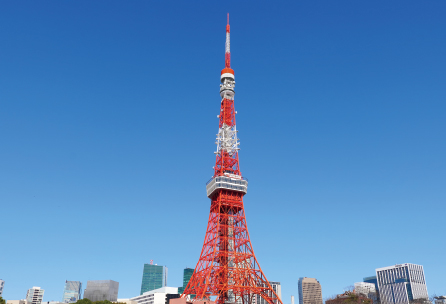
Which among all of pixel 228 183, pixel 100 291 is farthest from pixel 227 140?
pixel 100 291

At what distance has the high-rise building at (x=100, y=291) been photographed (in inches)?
4985

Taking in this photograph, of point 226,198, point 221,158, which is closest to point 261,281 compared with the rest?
point 226,198

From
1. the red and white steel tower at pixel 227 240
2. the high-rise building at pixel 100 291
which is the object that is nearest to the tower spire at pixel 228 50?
the red and white steel tower at pixel 227 240

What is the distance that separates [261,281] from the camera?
276 feet

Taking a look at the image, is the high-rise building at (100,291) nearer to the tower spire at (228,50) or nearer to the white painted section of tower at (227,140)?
the white painted section of tower at (227,140)

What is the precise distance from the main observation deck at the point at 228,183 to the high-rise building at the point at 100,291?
2206 inches

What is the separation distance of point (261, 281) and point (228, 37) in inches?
2321

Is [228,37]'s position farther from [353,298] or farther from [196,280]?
[353,298]

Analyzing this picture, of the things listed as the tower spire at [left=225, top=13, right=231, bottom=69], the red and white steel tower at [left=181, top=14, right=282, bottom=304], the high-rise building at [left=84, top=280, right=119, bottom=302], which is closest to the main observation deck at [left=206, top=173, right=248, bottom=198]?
the red and white steel tower at [left=181, top=14, right=282, bottom=304]

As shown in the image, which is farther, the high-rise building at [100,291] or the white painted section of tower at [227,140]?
the high-rise building at [100,291]

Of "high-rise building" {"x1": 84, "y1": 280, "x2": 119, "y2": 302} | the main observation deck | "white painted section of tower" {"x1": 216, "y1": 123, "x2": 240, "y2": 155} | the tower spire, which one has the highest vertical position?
the tower spire

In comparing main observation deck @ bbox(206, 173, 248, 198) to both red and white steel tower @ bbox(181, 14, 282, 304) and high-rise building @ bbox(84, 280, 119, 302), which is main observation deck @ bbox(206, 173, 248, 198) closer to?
red and white steel tower @ bbox(181, 14, 282, 304)

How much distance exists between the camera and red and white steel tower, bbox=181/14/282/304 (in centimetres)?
8231

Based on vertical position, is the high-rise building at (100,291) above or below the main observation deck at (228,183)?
below
